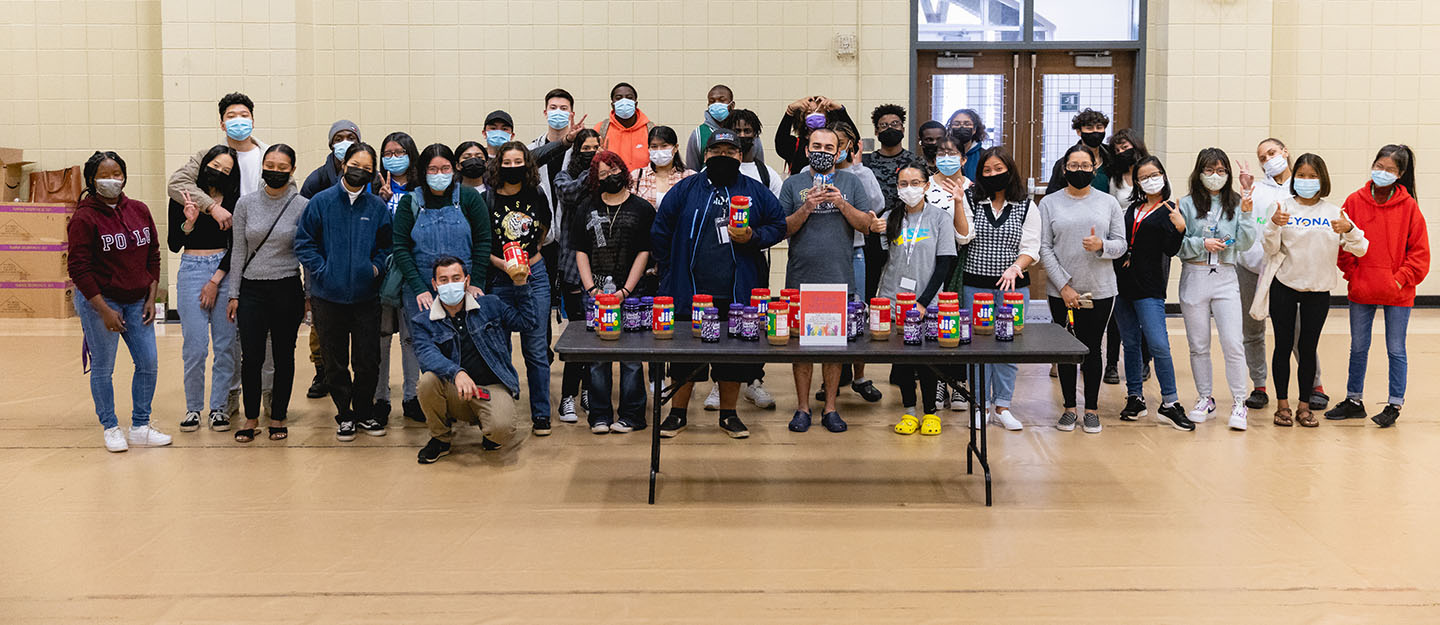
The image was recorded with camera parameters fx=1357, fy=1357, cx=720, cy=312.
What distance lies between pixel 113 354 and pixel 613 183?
257 cm

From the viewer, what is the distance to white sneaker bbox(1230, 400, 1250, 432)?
22.8 ft

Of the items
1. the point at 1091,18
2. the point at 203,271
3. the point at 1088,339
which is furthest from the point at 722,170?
the point at 1091,18

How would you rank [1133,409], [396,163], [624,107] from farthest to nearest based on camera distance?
[624,107], [1133,409], [396,163]

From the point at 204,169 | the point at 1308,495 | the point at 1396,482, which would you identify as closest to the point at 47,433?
the point at 204,169

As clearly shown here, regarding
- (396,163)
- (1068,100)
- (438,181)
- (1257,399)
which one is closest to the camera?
(438,181)

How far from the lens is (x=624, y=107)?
8016mm

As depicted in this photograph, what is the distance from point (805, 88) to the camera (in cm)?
1074

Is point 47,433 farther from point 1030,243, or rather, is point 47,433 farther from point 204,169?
point 1030,243

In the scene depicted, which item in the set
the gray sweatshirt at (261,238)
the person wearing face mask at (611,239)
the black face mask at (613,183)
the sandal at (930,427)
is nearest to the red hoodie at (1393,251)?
the sandal at (930,427)

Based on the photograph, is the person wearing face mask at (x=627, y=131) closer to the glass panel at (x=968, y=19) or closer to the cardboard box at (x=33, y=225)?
the glass panel at (x=968, y=19)

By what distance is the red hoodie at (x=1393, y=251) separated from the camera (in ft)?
22.8

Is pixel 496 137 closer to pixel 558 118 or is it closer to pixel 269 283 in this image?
pixel 558 118

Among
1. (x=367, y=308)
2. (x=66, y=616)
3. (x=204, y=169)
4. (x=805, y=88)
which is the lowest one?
(x=66, y=616)

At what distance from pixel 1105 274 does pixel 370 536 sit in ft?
12.7
